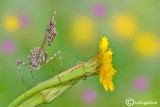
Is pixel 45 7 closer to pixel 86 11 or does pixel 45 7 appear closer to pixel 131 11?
pixel 86 11

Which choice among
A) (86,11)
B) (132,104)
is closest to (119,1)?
(86,11)

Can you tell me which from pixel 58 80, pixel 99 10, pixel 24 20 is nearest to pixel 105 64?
pixel 58 80

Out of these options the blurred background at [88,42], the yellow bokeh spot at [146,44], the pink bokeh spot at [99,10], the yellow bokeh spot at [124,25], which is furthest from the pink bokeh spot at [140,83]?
the pink bokeh spot at [99,10]

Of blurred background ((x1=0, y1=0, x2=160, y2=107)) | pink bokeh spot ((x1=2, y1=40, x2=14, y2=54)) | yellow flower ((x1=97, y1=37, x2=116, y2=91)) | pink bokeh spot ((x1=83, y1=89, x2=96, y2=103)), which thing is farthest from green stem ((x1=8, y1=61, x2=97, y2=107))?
pink bokeh spot ((x1=2, y1=40, x2=14, y2=54))

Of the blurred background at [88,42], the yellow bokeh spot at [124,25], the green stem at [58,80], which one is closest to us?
the green stem at [58,80]

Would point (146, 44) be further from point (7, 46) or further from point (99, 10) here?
point (7, 46)

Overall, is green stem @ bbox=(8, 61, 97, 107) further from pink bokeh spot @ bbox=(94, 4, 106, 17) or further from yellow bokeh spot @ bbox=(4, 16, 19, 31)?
pink bokeh spot @ bbox=(94, 4, 106, 17)

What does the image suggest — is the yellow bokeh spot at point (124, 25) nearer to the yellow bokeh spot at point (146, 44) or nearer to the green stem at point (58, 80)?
the yellow bokeh spot at point (146, 44)
